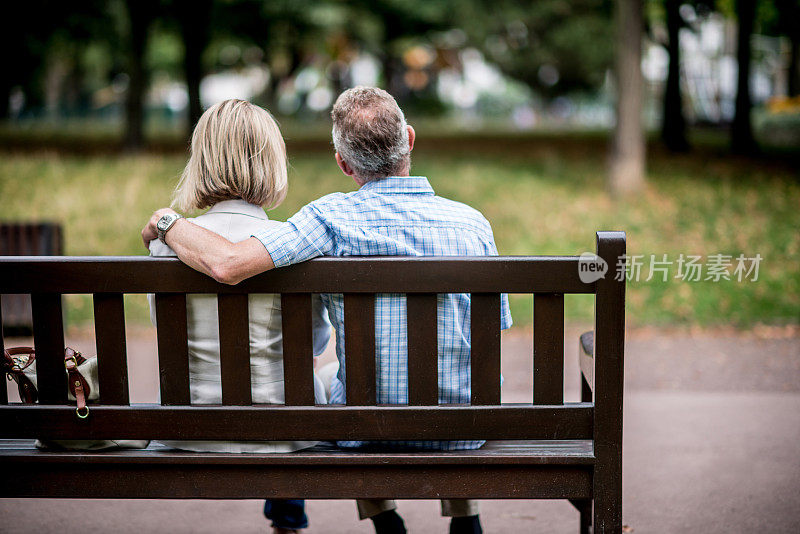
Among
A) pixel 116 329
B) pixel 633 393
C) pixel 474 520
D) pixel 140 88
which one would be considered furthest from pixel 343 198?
pixel 140 88

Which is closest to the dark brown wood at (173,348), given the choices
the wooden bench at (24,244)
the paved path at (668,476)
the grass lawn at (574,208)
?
the paved path at (668,476)

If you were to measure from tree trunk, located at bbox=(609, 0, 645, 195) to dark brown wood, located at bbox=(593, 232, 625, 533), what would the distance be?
32.7ft

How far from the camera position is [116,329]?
271cm

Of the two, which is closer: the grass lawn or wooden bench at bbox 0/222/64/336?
wooden bench at bbox 0/222/64/336

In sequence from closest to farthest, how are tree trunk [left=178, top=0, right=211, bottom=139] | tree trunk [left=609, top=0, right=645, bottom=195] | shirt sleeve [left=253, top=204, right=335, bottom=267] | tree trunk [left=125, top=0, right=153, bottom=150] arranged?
shirt sleeve [left=253, top=204, right=335, bottom=267] < tree trunk [left=609, top=0, right=645, bottom=195] < tree trunk [left=125, top=0, right=153, bottom=150] < tree trunk [left=178, top=0, right=211, bottom=139]

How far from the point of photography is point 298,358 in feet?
8.89

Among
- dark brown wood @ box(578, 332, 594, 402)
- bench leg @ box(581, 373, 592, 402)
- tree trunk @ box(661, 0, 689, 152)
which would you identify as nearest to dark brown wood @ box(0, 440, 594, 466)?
dark brown wood @ box(578, 332, 594, 402)

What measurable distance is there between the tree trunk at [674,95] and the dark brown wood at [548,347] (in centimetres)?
1673

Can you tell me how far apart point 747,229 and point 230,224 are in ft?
29.3

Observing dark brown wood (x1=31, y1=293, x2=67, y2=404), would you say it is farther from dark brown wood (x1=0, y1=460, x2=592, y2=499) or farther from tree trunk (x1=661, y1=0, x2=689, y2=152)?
tree trunk (x1=661, y1=0, x2=689, y2=152)

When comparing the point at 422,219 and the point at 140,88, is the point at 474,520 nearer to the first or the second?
the point at 422,219

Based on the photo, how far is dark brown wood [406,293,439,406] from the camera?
2646mm

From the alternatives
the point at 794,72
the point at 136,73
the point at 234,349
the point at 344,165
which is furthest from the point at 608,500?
the point at 794,72

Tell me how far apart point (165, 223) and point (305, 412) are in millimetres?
701
